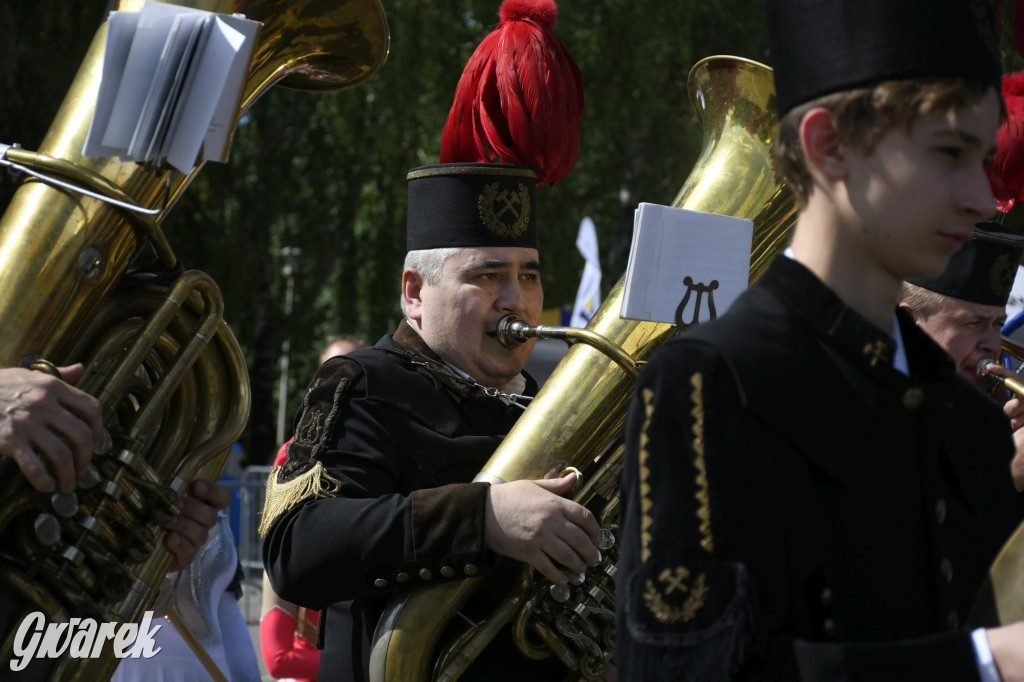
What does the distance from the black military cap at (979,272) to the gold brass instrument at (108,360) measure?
1676mm

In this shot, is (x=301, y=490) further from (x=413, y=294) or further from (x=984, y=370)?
(x=984, y=370)

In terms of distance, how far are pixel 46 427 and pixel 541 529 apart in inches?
36.6

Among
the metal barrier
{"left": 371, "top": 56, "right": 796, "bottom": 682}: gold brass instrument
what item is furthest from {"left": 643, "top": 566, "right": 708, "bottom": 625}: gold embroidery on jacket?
the metal barrier

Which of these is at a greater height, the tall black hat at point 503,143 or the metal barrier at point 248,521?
the tall black hat at point 503,143

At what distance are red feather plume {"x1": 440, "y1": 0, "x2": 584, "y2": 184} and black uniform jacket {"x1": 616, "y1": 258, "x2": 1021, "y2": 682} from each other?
67.5 inches

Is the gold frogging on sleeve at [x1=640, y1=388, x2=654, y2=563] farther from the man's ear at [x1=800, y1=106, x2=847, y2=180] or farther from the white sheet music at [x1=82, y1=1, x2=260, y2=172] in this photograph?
the white sheet music at [x1=82, y1=1, x2=260, y2=172]

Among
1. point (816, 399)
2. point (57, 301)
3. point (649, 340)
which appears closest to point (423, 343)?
point (649, 340)

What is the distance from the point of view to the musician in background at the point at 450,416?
262 centimetres

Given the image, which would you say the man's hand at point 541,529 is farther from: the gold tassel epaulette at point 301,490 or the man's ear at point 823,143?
the man's ear at point 823,143

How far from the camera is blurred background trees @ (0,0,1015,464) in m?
13.6

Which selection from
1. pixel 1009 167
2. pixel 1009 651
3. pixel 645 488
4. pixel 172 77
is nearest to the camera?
pixel 1009 651

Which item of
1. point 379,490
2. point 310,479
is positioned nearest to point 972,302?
point 379,490

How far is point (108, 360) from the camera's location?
268cm

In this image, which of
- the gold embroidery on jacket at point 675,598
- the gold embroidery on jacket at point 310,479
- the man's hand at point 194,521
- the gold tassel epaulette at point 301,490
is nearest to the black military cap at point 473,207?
the gold embroidery on jacket at point 310,479
